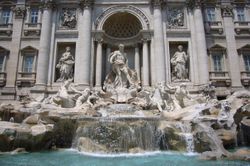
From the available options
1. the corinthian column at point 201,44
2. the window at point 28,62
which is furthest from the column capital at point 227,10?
the window at point 28,62

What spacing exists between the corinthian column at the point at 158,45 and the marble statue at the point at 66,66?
7.23m

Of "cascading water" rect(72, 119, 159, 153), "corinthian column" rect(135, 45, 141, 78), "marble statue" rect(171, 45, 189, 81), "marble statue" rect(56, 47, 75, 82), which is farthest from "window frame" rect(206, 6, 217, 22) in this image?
"cascading water" rect(72, 119, 159, 153)

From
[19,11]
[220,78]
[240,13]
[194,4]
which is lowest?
[220,78]

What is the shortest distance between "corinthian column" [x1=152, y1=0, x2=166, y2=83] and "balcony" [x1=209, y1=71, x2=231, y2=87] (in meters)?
4.48

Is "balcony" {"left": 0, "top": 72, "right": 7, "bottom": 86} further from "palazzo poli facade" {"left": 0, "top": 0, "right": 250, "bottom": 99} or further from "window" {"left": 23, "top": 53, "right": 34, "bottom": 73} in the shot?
"window" {"left": 23, "top": 53, "right": 34, "bottom": 73}

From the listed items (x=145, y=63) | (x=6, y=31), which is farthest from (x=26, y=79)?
(x=145, y=63)

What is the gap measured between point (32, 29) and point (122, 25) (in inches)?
333

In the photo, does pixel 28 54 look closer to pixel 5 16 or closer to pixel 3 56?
pixel 3 56

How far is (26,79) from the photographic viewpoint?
21.0m

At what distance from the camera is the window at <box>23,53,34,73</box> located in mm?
21656

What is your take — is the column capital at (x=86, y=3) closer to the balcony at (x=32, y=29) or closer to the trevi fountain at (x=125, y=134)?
the balcony at (x=32, y=29)

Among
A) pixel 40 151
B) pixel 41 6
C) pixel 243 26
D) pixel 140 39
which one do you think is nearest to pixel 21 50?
pixel 41 6

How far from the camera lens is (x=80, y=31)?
69.7ft

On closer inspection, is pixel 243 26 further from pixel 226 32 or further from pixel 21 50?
pixel 21 50
